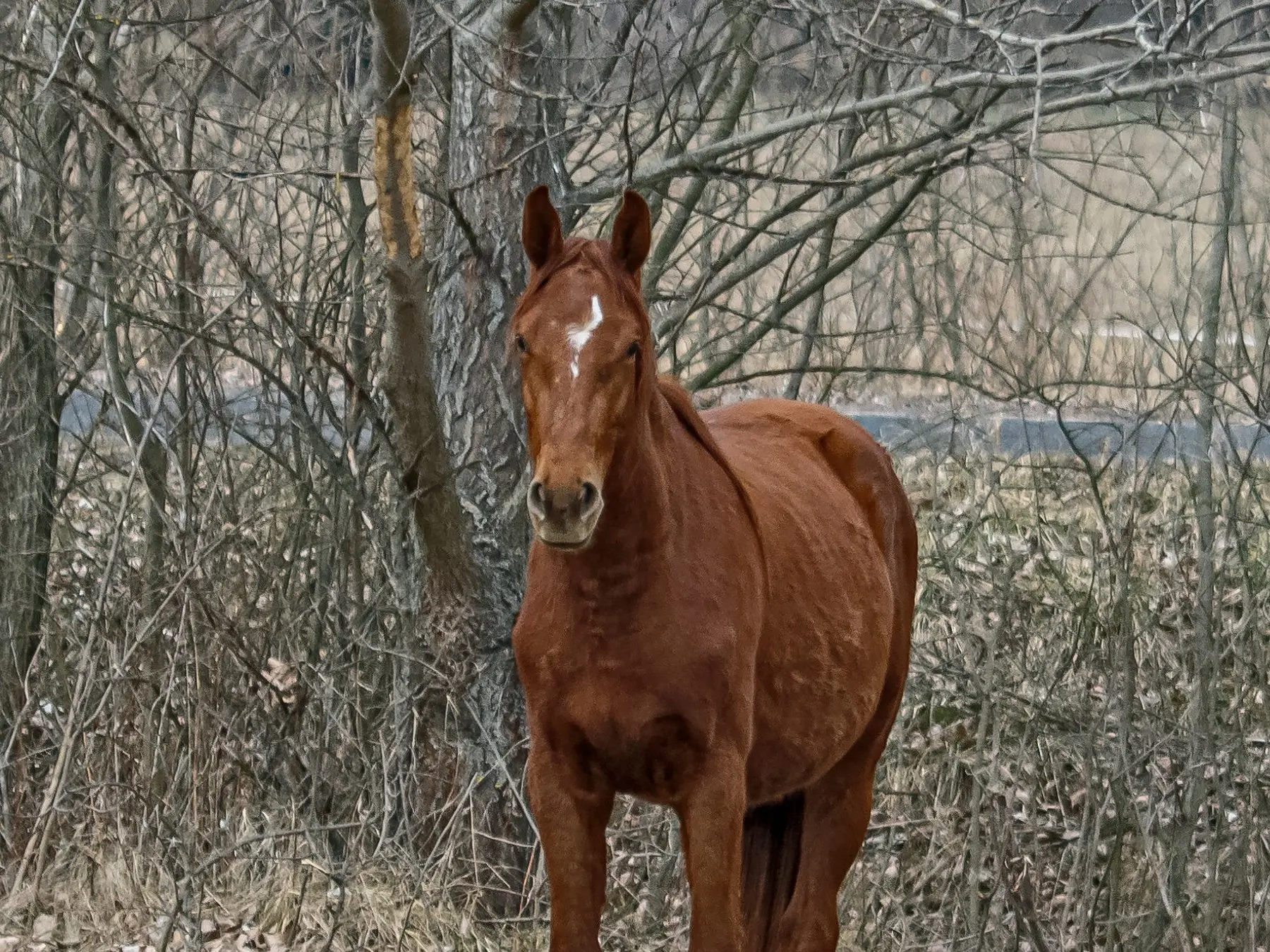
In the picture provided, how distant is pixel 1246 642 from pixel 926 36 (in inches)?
112

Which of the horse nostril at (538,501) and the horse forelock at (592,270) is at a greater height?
the horse forelock at (592,270)

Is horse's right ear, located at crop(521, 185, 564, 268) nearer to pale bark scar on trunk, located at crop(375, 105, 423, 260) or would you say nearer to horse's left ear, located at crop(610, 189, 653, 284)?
horse's left ear, located at crop(610, 189, 653, 284)

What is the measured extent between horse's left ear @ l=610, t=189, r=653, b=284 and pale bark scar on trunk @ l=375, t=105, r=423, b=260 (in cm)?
132

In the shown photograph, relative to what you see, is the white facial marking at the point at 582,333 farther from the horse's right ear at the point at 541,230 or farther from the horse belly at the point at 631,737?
the horse belly at the point at 631,737

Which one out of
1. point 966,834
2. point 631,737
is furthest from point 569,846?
point 966,834

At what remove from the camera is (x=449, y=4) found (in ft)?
19.0

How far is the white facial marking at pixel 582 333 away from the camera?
2.67m

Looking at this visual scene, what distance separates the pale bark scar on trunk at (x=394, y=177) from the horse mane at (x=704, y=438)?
112cm

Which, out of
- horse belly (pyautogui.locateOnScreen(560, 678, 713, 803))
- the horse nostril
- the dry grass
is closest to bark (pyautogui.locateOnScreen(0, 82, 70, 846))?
the dry grass

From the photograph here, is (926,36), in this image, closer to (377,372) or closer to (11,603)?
(377,372)

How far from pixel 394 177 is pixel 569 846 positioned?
1949 millimetres

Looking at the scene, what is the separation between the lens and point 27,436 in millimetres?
6500

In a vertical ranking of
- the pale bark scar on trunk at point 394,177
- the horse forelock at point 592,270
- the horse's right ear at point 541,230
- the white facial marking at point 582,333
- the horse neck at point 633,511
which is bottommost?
the horse neck at point 633,511

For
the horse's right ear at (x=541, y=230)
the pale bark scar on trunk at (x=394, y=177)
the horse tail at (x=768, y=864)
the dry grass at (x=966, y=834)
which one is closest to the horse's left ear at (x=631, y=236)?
the horse's right ear at (x=541, y=230)
